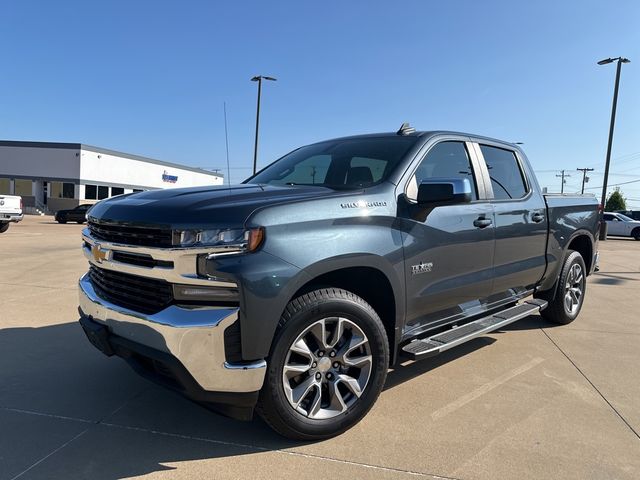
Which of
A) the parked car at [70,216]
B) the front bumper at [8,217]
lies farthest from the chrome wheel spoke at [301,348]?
the parked car at [70,216]

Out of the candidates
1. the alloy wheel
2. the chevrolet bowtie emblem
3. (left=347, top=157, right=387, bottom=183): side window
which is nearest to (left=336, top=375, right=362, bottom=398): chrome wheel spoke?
the alloy wheel

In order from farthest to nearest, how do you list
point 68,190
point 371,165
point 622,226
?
1. point 68,190
2. point 622,226
3. point 371,165

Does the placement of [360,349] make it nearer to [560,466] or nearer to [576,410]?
[560,466]

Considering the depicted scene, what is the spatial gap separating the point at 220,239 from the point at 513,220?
2.90 m

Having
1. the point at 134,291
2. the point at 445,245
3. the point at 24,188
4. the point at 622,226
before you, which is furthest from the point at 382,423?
the point at 24,188

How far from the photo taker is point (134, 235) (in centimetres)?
270

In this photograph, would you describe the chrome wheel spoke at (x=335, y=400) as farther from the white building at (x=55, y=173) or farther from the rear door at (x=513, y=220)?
the white building at (x=55, y=173)

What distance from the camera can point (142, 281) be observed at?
2.67 meters

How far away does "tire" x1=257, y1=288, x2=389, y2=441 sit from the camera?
262 centimetres

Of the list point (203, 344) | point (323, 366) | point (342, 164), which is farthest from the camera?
point (342, 164)

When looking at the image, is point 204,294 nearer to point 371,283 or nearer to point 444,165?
point 371,283

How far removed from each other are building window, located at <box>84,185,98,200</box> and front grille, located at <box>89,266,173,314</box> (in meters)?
40.7

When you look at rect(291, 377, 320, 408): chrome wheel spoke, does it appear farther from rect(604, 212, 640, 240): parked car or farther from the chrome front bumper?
rect(604, 212, 640, 240): parked car

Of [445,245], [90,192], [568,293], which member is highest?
[90,192]
